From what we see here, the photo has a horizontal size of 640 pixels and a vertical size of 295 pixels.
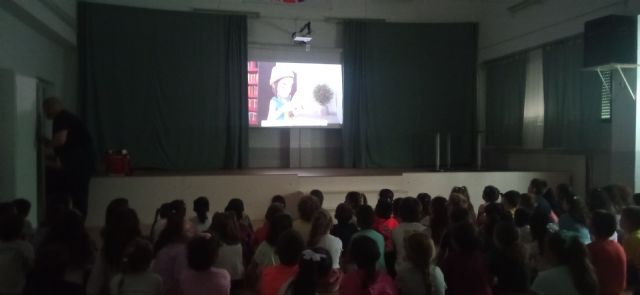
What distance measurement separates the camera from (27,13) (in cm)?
508

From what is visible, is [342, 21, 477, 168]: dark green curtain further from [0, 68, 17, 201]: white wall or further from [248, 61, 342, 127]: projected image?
[0, 68, 17, 201]: white wall

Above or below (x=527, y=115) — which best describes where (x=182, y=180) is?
below

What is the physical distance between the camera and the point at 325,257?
2080 mm

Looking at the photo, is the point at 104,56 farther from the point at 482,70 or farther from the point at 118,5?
the point at 482,70

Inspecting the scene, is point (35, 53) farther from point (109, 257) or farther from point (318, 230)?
point (318, 230)

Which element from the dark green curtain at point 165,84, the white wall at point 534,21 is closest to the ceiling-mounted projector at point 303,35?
the dark green curtain at point 165,84

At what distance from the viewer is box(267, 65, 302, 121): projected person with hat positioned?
816 cm

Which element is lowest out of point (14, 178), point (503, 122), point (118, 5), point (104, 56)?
point (14, 178)

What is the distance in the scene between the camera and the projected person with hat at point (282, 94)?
321 inches

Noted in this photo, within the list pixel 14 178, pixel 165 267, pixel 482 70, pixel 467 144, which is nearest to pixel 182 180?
pixel 14 178

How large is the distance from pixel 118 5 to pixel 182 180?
325cm

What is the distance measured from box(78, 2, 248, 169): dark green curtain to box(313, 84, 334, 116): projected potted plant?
120cm

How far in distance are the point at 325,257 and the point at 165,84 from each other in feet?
20.7

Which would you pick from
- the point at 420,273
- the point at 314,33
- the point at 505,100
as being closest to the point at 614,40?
the point at 505,100
